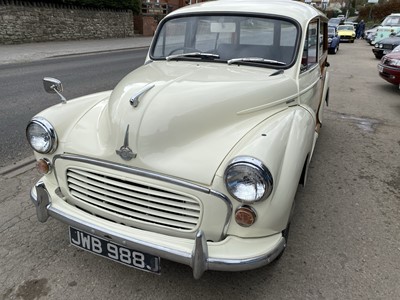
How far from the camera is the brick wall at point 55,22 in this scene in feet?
56.3

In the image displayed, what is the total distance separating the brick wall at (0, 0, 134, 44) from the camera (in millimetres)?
17172

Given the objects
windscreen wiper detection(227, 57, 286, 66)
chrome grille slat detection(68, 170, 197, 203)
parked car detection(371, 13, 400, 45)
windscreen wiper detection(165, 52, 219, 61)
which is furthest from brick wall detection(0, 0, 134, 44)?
chrome grille slat detection(68, 170, 197, 203)

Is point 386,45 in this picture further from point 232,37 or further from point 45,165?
point 45,165

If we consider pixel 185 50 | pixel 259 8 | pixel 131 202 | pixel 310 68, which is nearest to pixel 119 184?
pixel 131 202

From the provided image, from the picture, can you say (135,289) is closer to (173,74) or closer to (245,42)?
(173,74)

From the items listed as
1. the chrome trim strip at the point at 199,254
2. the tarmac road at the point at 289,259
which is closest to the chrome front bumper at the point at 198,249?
the chrome trim strip at the point at 199,254

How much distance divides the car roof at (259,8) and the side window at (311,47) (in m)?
0.12

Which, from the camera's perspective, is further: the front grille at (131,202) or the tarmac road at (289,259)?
the tarmac road at (289,259)

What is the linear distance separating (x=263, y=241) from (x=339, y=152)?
3.28m

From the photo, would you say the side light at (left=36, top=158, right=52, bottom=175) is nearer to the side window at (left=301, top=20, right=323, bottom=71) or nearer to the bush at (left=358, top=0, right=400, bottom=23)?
the side window at (left=301, top=20, right=323, bottom=71)

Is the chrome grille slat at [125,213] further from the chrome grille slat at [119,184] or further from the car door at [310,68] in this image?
the car door at [310,68]

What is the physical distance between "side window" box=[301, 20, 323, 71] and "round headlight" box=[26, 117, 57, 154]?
86.8 inches

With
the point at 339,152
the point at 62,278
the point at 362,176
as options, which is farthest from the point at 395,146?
the point at 62,278

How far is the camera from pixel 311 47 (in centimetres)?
366
